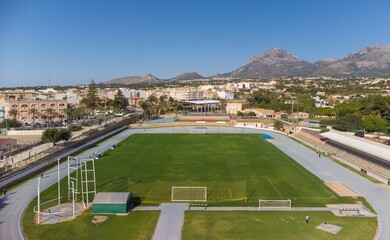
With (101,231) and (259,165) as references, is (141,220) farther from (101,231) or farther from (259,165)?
(259,165)

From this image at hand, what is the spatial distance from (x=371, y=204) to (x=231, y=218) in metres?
11.6

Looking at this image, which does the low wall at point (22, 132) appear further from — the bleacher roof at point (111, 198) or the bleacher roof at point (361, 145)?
the bleacher roof at point (361, 145)

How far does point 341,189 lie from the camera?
94.3ft

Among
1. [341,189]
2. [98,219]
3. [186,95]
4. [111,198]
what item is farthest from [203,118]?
[98,219]

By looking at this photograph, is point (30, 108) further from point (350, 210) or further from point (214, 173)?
point (350, 210)

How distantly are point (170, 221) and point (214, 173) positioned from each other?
13.1 meters

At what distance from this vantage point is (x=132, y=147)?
1950 inches

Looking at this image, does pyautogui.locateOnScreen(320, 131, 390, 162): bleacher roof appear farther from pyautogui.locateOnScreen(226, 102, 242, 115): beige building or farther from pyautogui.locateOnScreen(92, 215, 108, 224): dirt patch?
pyautogui.locateOnScreen(226, 102, 242, 115): beige building

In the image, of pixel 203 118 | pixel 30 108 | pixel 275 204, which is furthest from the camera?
pixel 203 118

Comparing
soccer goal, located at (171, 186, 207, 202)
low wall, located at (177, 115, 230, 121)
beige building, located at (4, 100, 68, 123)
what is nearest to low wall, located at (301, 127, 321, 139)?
low wall, located at (177, 115, 230, 121)

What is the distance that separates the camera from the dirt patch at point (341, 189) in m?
27.4

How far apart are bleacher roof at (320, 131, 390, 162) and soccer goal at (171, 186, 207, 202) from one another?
2072 cm

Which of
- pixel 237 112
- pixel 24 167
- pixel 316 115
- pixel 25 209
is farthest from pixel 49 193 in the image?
pixel 316 115

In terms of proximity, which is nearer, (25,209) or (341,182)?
(25,209)
